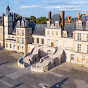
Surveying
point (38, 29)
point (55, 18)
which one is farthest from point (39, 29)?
point (55, 18)

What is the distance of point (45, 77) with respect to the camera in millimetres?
32188

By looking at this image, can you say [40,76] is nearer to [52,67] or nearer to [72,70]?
[52,67]

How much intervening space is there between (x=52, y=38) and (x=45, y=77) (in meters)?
18.7

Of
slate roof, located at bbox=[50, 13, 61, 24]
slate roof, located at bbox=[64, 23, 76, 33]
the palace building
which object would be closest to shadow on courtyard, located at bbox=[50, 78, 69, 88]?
the palace building

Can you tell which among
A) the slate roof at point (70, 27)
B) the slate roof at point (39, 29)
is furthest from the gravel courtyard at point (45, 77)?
the slate roof at point (39, 29)

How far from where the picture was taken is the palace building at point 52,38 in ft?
133

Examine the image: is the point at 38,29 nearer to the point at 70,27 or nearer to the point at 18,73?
the point at 70,27

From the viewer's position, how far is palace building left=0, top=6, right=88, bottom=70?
40562 millimetres

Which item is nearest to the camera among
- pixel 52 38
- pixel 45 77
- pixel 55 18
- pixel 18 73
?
pixel 45 77

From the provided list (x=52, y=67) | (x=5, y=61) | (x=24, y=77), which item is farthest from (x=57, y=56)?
(x=5, y=61)

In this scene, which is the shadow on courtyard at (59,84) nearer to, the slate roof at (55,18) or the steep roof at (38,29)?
the slate roof at (55,18)

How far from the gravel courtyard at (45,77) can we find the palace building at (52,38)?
3756 mm

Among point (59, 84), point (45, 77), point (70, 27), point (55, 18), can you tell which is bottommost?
point (59, 84)

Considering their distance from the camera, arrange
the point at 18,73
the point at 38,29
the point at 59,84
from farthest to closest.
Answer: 1. the point at 38,29
2. the point at 18,73
3. the point at 59,84
